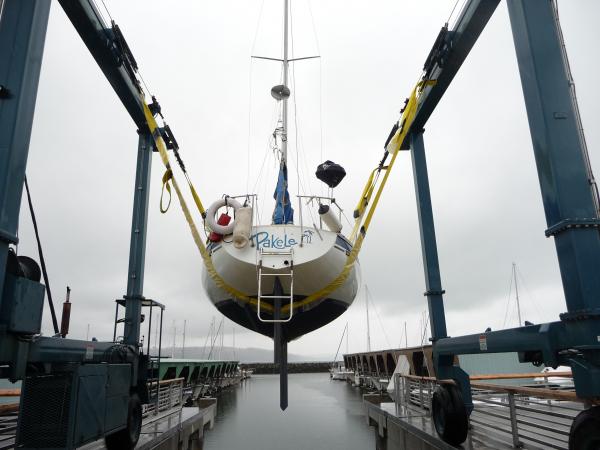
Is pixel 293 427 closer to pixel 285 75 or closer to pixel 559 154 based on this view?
pixel 285 75

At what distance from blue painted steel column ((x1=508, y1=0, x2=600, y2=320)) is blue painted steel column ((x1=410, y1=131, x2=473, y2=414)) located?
11.9 ft

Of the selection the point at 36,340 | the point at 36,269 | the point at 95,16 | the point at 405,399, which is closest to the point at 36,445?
the point at 36,340

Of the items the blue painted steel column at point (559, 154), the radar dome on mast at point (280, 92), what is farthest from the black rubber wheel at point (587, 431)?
the radar dome on mast at point (280, 92)

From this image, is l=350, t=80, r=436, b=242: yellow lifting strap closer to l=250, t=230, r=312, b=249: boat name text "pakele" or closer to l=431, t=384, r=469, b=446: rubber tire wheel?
l=250, t=230, r=312, b=249: boat name text "pakele"

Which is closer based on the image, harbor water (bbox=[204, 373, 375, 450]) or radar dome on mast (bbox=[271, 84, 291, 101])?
radar dome on mast (bbox=[271, 84, 291, 101])

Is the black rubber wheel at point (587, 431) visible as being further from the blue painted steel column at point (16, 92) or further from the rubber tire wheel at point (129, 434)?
the rubber tire wheel at point (129, 434)

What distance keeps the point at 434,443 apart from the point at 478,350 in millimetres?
2278

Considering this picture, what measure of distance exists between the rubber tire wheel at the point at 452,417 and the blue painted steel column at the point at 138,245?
5394 millimetres

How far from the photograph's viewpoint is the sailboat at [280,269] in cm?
665

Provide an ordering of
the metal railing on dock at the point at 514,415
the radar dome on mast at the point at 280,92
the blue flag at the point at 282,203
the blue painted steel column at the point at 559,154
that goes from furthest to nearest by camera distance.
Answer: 1. the radar dome on mast at the point at 280,92
2. the blue flag at the point at 282,203
3. the metal railing on dock at the point at 514,415
4. the blue painted steel column at the point at 559,154

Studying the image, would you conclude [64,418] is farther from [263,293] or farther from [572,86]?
[572,86]

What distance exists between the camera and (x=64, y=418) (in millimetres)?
4863

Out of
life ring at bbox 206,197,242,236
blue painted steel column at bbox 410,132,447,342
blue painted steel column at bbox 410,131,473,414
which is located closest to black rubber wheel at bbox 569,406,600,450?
blue painted steel column at bbox 410,131,473,414

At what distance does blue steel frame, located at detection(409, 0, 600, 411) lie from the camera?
3.47m
